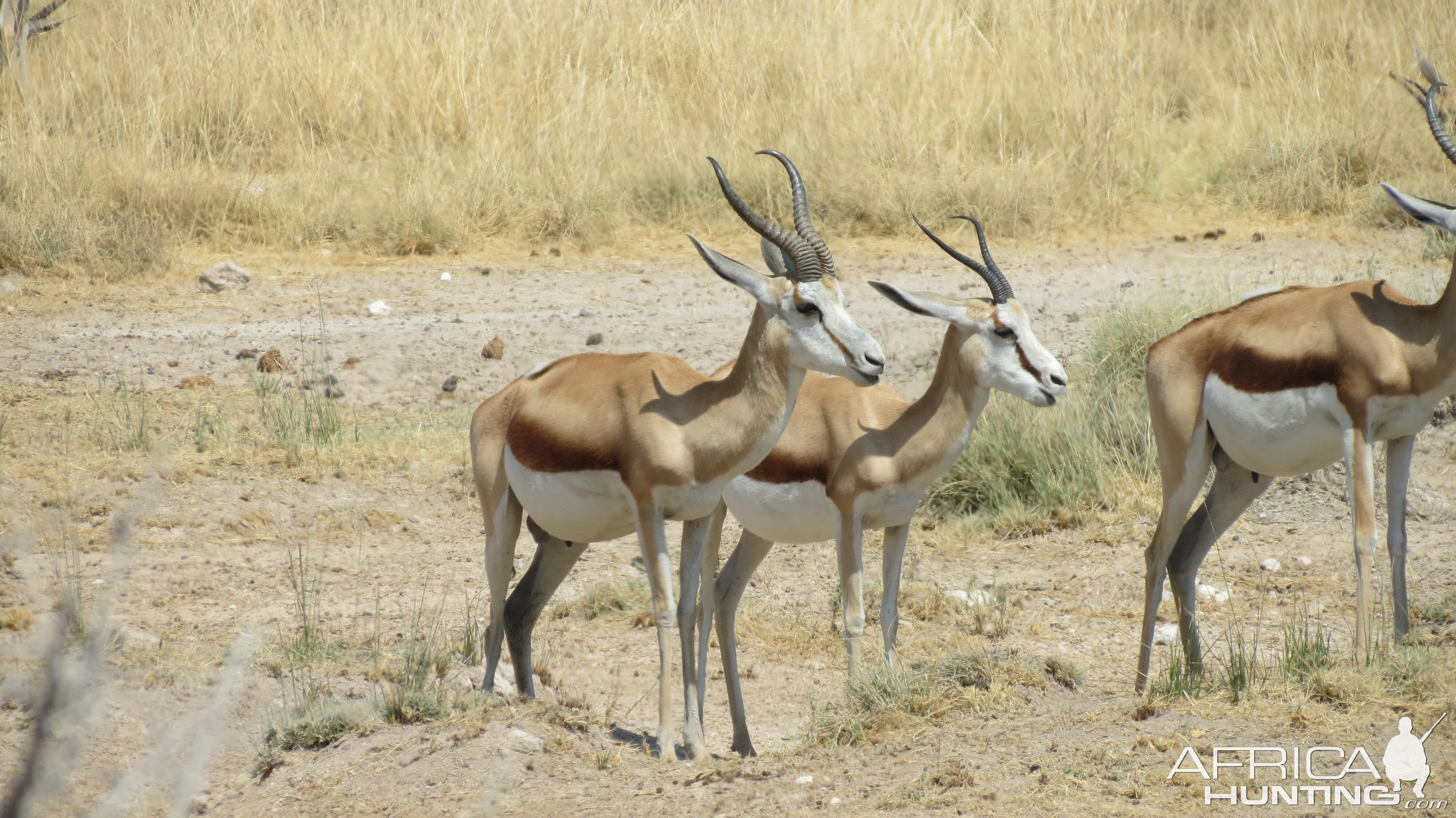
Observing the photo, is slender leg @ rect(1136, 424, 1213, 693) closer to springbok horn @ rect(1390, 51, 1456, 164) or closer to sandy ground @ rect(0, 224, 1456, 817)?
sandy ground @ rect(0, 224, 1456, 817)

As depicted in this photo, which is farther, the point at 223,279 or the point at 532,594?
the point at 223,279

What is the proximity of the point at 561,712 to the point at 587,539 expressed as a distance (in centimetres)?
71

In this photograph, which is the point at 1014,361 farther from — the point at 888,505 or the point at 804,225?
the point at 804,225

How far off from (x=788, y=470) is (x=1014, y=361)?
3.51 ft

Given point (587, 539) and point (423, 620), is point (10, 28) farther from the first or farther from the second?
point (587, 539)

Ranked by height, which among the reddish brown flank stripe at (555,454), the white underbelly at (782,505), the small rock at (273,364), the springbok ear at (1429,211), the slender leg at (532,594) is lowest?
the slender leg at (532,594)

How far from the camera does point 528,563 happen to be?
8.10 metres

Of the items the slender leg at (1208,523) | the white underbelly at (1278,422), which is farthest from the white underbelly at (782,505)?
the white underbelly at (1278,422)

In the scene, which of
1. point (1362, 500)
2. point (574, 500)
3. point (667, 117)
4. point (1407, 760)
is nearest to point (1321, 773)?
point (1407, 760)

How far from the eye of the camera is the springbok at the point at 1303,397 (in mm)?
5820

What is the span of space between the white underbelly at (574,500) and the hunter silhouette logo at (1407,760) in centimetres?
281

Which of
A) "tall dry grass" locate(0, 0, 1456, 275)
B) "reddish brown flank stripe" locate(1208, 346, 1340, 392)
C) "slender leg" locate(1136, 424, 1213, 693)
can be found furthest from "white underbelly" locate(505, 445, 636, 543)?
"tall dry grass" locate(0, 0, 1456, 275)

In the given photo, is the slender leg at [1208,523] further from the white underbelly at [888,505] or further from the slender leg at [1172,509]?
the white underbelly at [888,505]

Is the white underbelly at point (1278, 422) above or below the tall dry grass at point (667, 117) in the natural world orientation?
below
